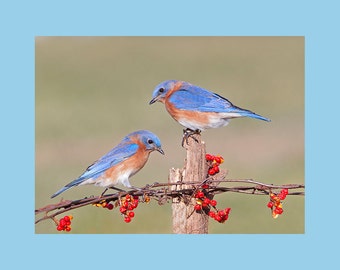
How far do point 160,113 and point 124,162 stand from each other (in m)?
1.08

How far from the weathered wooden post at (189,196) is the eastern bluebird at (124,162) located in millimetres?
448

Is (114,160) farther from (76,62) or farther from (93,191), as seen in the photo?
(76,62)

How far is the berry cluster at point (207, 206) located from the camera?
8.63m

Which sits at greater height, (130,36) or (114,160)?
(130,36)

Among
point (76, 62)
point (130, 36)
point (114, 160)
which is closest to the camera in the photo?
point (114, 160)

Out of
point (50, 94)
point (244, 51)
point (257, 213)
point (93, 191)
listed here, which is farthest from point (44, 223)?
point (244, 51)

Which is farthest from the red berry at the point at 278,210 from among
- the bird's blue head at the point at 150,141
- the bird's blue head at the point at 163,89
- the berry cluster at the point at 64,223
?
the berry cluster at the point at 64,223

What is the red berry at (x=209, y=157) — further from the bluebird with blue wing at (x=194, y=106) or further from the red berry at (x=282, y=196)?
the red berry at (x=282, y=196)

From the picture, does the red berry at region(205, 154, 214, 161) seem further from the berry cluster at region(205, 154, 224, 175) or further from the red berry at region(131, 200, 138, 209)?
the red berry at region(131, 200, 138, 209)

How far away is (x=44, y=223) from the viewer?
31.3 ft

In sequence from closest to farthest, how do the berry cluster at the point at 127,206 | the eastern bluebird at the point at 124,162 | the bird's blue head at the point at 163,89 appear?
the berry cluster at the point at 127,206
the eastern bluebird at the point at 124,162
the bird's blue head at the point at 163,89

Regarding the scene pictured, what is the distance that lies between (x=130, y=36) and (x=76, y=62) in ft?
2.85

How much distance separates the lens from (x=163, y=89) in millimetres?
9477

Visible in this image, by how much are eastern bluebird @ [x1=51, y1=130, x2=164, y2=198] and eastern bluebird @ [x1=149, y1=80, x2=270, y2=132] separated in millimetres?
418
